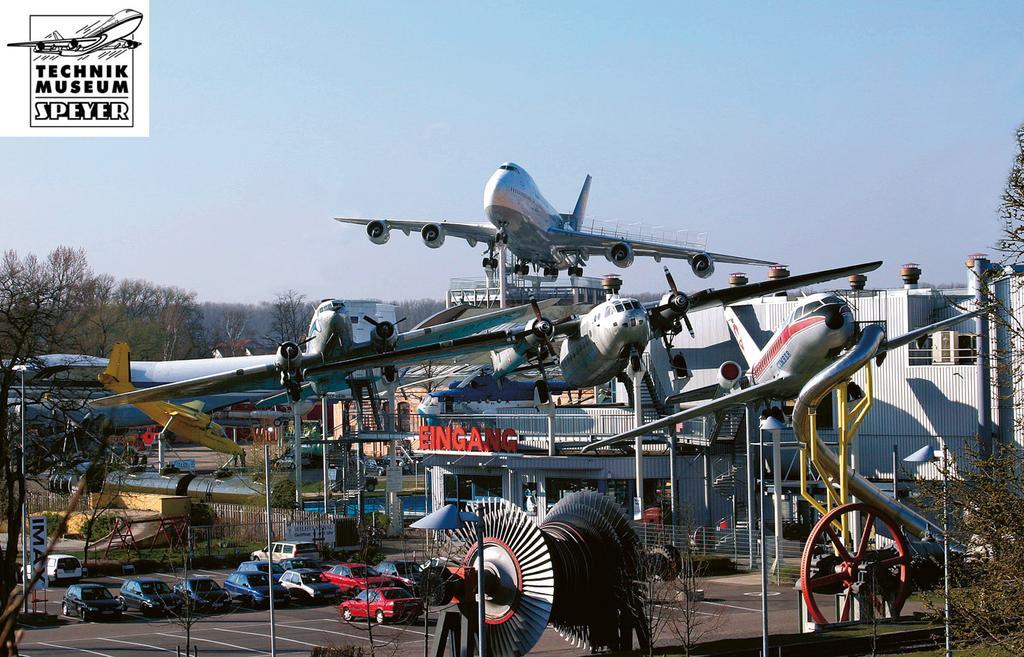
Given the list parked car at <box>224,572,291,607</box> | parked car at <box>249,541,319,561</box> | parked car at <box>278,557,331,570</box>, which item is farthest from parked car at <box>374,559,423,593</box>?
parked car at <box>249,541,319,561</box>

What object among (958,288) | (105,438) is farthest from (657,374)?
(105,438)

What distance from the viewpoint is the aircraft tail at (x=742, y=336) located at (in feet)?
155

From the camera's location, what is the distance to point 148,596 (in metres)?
35.6

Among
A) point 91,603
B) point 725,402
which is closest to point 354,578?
point 91,603

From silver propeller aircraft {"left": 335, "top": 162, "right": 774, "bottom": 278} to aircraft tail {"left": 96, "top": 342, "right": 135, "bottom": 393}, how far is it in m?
16.5

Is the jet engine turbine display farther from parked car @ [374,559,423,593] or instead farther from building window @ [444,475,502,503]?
building window @ [444,475,502,503]

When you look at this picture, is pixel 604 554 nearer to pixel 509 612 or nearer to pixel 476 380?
pixel 509 612

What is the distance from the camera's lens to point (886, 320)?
49375mm

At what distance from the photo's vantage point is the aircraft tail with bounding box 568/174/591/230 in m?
79.6

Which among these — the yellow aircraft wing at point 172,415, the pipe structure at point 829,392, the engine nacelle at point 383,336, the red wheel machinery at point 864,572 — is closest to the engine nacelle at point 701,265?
the engine nacelle at point 383,336

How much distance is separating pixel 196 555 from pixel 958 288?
3503 centimetres

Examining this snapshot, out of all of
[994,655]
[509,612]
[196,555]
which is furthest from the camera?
[196,555]

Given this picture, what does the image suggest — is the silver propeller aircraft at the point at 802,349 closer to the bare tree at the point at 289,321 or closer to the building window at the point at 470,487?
the building window at the point at 470,487

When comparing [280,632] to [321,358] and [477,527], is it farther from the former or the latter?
[321,358]
